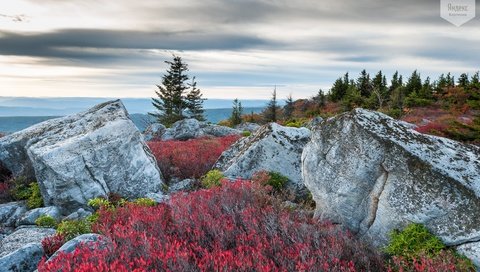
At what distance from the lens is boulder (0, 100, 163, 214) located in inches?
484

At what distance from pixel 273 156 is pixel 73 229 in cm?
790

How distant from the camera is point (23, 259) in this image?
7.08 meters

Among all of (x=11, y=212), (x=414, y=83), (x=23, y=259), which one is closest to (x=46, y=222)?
(x=11, y=212)

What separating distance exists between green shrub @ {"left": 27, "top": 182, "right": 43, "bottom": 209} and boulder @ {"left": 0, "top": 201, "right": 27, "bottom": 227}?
211 millimetres

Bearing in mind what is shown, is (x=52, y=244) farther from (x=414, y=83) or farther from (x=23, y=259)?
(x=414, y=83)

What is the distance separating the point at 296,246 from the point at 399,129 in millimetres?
4001

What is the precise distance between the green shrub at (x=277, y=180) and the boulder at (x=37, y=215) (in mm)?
6749

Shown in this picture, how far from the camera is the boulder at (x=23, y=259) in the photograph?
6.83 m

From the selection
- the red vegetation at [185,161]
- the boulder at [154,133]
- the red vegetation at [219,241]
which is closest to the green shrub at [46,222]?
the red vegetation at [219,241]

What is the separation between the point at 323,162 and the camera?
31.9ft

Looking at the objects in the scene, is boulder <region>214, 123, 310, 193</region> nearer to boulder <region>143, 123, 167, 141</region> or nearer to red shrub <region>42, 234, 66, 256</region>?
red shrub <region>42, 234, 66, 256</region>

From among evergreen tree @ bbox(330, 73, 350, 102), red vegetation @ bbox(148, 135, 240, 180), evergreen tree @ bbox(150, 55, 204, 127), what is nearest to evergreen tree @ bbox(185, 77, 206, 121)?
evergreen tree @ bbox(150, 55, 204, 127)

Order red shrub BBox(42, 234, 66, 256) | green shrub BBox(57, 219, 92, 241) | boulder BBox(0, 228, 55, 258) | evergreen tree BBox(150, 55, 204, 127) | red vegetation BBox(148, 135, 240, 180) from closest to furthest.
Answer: red shrub BBox(42, 234, 66, 256)
green shrub BBox(57, 219, 92, 241)
boulder BBox(0, 228, 55, 258)
red vegetation BBox(148, 135, 240, 180)
evergreen tree BBox(150, 55, 204, 127)

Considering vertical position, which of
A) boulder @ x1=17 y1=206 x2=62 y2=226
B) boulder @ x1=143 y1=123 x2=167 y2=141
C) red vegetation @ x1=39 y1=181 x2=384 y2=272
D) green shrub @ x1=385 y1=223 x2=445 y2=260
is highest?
red vegetation @ x1=39 y1=181 x2=384 y2=272
